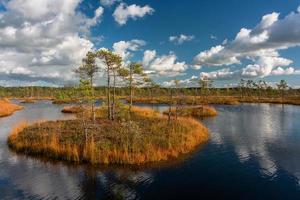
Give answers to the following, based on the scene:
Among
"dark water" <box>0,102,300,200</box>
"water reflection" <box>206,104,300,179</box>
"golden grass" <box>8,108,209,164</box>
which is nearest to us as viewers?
"dark water" <box>0,102,300,200</box>

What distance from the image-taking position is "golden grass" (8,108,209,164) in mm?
26547

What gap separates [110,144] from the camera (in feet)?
93.8

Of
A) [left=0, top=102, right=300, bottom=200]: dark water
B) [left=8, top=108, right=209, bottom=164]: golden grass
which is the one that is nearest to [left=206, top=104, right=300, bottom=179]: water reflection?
[left=0, top=102, right=300, bottom=200]: dark water

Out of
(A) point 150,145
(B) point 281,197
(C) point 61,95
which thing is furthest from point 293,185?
(C) point 61,95

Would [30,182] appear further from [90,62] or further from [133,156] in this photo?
[90,62]

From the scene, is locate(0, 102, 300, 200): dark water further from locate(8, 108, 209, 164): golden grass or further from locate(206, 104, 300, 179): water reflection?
locate(8, 108, 209, 164): golden grass

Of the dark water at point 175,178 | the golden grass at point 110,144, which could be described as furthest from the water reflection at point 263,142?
the golden grass at point 110,144

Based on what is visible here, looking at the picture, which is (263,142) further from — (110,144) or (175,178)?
(110,144)

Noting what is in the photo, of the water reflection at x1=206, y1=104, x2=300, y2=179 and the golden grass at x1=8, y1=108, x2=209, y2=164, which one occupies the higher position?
the golden grass at x1=8, y1=108, x2=209, y2=164

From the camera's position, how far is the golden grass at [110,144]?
2655 centimetres

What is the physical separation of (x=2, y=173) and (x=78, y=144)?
7118 mm

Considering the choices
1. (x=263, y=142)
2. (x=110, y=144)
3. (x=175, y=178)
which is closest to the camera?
(x=175, y=178)

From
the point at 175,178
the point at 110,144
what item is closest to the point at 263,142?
the point at 175,178

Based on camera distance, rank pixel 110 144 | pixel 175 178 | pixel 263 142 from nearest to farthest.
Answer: pixel 175 178
pixel 110 144
pixel 263 142
